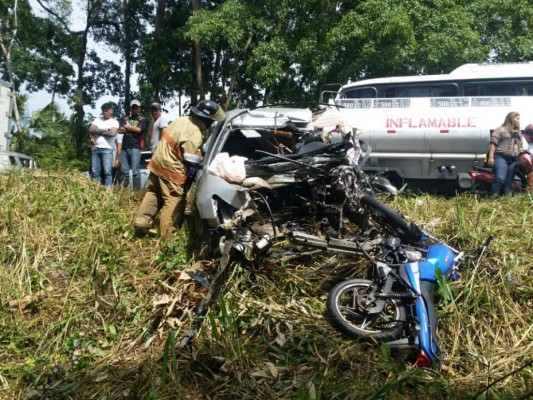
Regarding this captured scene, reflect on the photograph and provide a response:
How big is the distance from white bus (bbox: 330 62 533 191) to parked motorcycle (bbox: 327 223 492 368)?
535 cm

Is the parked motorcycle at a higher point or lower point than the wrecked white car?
lower

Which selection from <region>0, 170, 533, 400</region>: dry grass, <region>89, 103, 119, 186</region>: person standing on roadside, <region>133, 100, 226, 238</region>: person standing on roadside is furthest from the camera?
<region>89, 103, 119, 186</region>: person standing on roadside

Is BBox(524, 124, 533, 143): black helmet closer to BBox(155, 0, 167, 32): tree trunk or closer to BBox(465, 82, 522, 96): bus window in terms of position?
BBox(465, 82, 522, 96): bus window

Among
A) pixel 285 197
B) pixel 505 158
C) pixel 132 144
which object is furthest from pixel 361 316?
pixel 132 144

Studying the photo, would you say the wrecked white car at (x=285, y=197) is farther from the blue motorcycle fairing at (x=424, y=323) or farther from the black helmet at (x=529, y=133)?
the black helmet at (x=529, y=133)

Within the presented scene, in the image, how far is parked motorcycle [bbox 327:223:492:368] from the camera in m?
3.79

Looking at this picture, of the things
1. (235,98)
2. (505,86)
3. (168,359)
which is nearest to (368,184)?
(168,359)

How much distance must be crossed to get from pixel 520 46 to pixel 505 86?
21.8 feet

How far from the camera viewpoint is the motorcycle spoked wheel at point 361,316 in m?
3.91

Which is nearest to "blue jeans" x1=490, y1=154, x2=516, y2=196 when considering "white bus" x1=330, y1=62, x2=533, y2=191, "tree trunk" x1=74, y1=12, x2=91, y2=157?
"white bus" x1=330, y1=62, x2=533, y2=191

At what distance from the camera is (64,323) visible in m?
4.62

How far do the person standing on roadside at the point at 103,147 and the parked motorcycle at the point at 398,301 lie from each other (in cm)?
476

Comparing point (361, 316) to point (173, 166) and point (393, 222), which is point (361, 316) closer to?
point (393, 222)

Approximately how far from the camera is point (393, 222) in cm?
485
